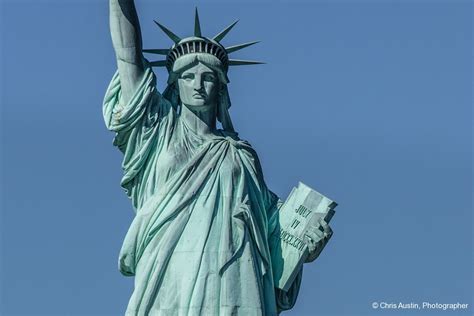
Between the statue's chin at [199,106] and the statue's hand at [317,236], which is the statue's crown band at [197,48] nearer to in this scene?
the statue's chin at [199,106]

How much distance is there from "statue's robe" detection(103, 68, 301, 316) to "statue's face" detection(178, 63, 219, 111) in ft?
1.37

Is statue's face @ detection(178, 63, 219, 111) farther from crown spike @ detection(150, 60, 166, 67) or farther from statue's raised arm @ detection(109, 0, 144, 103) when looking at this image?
statue's raised arm @ detection(109, 0, 144, 103)

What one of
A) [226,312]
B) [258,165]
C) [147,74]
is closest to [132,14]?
[147,74]

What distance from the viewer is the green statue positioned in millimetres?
33812

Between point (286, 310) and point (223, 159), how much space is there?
9.39 ft

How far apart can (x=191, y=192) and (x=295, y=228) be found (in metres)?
2.04

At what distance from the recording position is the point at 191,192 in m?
34.4

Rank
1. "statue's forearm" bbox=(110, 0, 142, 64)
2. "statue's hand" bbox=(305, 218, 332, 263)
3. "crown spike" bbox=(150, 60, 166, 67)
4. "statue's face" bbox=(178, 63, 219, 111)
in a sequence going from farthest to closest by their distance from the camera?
"crown spike" bbox=(150, 60, 166, 67) < "statue's face" bbox=(178, 63, 219, 111) < "statue's forearm" bbox=(110, 0, 142, 64) < "statue's hand" bbox=(305, 218, 332, 263)

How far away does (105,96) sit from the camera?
35375 millimetres

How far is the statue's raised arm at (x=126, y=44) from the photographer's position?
35.1 metres

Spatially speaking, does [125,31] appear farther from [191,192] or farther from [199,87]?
[191,192]

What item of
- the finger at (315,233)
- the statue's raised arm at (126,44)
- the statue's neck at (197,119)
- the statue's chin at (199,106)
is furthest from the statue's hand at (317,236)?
the statue's raised arm at (126,44)

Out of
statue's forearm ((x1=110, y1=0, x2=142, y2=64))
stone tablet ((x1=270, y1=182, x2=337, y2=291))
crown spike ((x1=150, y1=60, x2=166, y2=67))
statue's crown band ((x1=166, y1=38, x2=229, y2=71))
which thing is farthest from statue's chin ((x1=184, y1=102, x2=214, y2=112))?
stone tablet ((x1=270, y1=182, x2=337, y2=291))

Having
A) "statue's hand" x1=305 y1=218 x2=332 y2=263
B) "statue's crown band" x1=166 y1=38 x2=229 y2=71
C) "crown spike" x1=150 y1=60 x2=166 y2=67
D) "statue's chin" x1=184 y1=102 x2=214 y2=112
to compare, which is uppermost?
"statue's crown band" x1=166 y1=38 x2=229 y2=71
